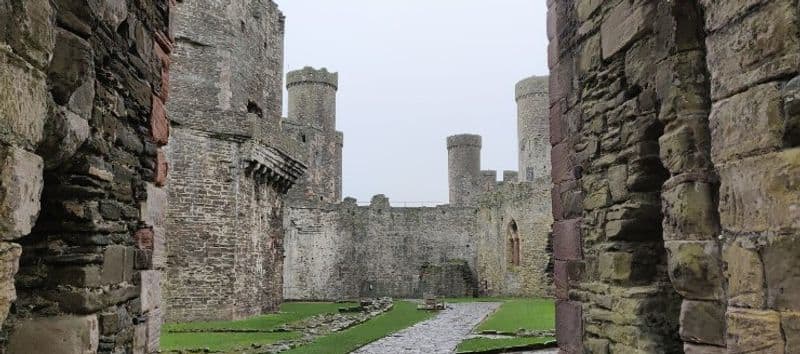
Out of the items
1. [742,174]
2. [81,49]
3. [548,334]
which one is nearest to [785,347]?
[742,174]

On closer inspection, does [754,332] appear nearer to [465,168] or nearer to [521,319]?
[521,319]

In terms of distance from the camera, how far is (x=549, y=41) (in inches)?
280

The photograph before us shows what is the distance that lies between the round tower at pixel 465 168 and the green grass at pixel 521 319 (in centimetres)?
2187

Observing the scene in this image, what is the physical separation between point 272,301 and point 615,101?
1881 cm

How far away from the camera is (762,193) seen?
291 cm

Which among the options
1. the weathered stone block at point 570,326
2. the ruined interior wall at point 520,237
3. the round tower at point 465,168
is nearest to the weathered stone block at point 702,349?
the weathered stone block at point 570,326

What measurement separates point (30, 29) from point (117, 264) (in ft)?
7.01

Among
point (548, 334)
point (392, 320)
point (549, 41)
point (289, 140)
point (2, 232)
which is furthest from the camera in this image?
point (289, 140)

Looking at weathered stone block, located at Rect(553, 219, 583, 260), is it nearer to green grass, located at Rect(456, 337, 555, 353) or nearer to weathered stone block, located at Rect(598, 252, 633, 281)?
weathered stone block, located at Rect(598, 252, 633, 281)

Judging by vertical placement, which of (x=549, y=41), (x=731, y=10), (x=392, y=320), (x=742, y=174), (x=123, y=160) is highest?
(x=549, y=41)

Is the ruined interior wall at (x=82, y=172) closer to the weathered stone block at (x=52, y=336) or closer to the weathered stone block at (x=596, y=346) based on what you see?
the weathered stone block at (x=52, y=336)

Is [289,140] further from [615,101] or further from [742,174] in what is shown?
[742,174]

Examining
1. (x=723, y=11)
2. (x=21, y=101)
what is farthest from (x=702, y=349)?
(x=21, y=101)

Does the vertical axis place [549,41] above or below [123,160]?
above
